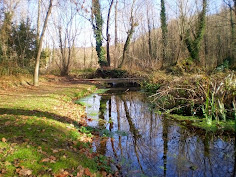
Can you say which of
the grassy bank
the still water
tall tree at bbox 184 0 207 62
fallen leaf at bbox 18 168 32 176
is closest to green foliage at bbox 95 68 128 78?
tall tree at bbox 184 0 207 62

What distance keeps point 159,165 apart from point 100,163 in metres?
1.27

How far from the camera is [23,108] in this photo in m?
7.36

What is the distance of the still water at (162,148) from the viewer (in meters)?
4.22

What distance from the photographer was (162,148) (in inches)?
209

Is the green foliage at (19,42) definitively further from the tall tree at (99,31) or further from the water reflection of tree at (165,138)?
the water reflection of tree at (165,138)

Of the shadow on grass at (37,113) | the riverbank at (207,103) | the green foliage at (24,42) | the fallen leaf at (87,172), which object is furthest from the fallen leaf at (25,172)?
the green foliage at (24,42)

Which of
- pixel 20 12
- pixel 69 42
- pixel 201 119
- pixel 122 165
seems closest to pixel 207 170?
pixel 122 165

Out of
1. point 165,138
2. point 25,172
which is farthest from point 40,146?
point 165,138

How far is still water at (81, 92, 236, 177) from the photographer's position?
422cm

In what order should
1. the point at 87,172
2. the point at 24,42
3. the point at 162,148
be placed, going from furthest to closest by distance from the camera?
the point at 24,42
the point at 162,148
the point at 87,172

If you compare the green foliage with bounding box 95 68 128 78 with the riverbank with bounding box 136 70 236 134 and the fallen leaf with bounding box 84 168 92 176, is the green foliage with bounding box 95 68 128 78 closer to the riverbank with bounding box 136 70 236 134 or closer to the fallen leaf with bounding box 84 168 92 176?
the riverbank with bounding box 136 70 236 134

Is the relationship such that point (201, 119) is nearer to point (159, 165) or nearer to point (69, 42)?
point (159, 165)

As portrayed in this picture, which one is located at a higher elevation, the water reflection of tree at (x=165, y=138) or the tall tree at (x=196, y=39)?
the tall tree at (x=196, y=39)

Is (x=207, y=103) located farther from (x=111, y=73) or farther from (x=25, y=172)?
(x=111, y=73)
